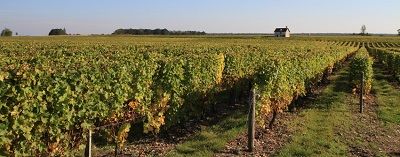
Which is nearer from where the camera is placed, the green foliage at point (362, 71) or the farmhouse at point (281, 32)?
the green foliage at point (362, 71)

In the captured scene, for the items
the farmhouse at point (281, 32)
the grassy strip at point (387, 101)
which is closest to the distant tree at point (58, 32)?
the farmhouse at point (281, 32)

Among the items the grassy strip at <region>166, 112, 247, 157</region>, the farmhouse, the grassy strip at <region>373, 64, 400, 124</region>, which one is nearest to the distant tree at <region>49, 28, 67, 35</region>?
the farmhouse

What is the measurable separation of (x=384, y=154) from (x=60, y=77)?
760 cm

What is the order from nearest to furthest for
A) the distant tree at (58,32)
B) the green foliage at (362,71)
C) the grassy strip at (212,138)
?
the grassy strip at (212,138), the green foliage at (362,71), the distant tree at (58,32)

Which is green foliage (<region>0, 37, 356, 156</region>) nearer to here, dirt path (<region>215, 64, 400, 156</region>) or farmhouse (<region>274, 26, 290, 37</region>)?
dirt path (<region>215, 64, 400, 156</region>)

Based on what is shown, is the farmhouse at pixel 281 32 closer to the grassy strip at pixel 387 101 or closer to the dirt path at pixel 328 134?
the grassy strip at pixel 387 101

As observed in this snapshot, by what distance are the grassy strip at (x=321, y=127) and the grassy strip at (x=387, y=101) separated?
3.92ft

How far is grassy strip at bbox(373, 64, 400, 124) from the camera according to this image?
1548 centimetres

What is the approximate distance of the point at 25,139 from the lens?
7.52 metres

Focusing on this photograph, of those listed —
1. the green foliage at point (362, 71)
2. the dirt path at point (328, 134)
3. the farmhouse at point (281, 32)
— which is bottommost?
the dirt path at point (328, 134)

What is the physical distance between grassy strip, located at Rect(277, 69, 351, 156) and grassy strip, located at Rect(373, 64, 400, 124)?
120cm

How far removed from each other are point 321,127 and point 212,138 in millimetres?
3548

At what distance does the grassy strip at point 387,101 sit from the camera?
15.5 metres

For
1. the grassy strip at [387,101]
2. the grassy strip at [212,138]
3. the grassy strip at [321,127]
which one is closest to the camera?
the grassy strip at [212,138]
